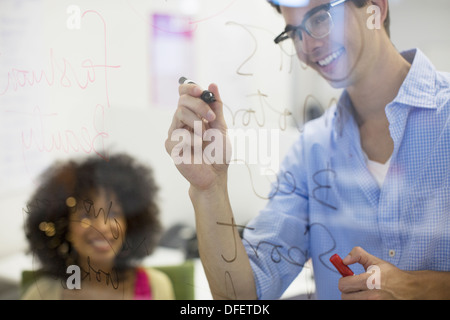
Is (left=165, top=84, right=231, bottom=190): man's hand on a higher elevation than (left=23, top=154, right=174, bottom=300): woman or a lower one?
higher

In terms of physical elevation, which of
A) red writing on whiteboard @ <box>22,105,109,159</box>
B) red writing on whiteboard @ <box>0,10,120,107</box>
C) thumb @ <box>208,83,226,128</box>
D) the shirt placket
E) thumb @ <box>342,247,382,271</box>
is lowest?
thumb @ <box>342,247,382,271</box>

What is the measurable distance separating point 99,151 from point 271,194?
9.0 inches

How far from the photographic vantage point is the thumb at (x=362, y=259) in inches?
16.9

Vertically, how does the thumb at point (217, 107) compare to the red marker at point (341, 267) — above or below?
above

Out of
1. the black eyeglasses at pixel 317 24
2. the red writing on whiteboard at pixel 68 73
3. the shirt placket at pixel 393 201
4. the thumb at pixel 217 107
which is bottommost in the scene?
the shirt placket at pixel 393 201

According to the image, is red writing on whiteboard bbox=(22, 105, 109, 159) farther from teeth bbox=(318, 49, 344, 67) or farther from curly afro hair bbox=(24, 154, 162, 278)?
teeth bbox=(318, 49, 344, 67)

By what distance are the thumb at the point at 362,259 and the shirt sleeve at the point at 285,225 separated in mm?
91

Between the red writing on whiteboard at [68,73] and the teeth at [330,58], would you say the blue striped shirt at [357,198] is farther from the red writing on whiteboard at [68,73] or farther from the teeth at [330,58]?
the red writing on whiteboard at [68,73]

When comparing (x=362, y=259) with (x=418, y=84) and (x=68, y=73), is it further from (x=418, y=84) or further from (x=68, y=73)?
(x=68, y=73)

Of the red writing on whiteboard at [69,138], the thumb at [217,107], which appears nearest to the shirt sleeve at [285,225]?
the thumb at [217,107]

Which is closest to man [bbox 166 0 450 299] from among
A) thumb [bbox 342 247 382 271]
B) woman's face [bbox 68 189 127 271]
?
thumb [bbox 342 247 382 271]

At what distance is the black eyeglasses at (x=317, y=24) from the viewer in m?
0.45

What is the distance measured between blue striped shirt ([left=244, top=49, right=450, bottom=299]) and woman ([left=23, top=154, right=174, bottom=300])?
0.48 ft

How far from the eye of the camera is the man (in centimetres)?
44
